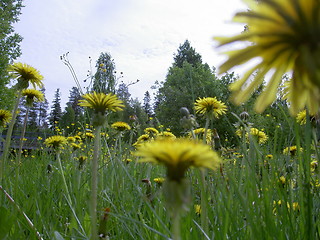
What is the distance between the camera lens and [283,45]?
468 mm

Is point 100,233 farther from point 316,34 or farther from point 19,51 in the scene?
point 19,51

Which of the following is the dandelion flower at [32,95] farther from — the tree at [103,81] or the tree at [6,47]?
the tree at [6,47]

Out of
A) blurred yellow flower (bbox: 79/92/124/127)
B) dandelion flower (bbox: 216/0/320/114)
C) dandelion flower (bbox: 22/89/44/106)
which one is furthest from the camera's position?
dandelion flower (bbox: 22/89/44/106)

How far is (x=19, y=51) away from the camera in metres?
16.9

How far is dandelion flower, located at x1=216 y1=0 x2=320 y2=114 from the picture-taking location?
43 centimetres

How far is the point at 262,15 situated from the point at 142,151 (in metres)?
0.29

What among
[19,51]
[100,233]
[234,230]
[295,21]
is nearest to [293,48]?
[295,21]

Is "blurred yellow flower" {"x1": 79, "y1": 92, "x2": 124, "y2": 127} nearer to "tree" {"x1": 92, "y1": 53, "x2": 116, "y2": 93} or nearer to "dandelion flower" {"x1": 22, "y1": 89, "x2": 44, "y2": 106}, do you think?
"dandelion flower" {"x1": 22, "y1": 89, "x2": 44, "y2": 106}

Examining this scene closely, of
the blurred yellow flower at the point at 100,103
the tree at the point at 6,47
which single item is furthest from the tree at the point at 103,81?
the tree at the point at 6,47

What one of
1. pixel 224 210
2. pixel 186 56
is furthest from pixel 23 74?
pixel 186 56

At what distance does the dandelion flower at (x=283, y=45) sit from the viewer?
1.41 ft

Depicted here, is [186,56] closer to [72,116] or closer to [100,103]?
[72,116]

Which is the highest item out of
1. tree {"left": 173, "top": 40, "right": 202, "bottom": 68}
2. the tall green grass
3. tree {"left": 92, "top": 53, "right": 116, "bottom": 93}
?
tree {"left": 173, "top": 40, "right": 202, "bottom": 68}

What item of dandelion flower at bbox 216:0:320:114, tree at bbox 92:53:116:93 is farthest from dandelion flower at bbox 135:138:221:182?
tree at bbox 92:53:116:93
